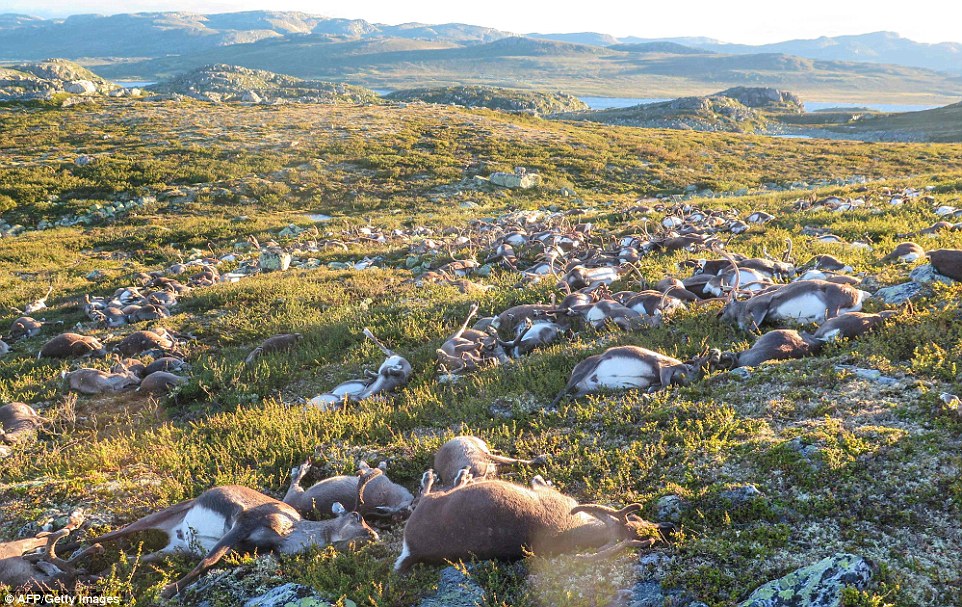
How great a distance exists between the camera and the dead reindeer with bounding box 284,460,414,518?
449 centimetres

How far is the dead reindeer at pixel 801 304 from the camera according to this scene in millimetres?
6895

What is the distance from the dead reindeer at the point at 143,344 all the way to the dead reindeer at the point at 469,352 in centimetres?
541

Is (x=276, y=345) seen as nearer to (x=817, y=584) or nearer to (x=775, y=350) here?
(x=775, y=350)

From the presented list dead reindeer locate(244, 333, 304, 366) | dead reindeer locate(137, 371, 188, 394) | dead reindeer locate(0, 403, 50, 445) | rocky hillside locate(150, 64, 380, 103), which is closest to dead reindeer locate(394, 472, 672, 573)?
dead reindeer locate(0, 403, 50, 445)

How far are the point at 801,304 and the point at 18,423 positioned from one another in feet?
31.9

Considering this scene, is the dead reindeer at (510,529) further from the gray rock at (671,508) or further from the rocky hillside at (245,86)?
the rocky hillside at (245,86)

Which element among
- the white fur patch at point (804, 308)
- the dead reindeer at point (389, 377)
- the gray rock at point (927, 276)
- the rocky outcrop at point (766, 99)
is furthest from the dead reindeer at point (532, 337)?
the rocky outcrop at point (766, 99)

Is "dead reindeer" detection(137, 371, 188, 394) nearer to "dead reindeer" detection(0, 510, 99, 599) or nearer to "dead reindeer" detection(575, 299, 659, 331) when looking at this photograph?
"dead reindeer" detection(0, 510, 99, 599)

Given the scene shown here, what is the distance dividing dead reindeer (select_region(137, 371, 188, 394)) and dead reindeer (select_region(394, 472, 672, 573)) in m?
6.21

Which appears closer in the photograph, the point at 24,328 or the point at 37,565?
the point at 37,565

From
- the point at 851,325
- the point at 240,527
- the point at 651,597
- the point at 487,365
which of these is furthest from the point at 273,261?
the point at 651,597

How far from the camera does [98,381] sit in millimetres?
8500

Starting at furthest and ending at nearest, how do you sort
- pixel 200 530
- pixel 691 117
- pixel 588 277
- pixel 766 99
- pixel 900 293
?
1. pixel 766 99
2. pixel 691 117
3. pixel 588 277
4. pixel 900 293
5. pixel 200 530

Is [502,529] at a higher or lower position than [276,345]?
higher
